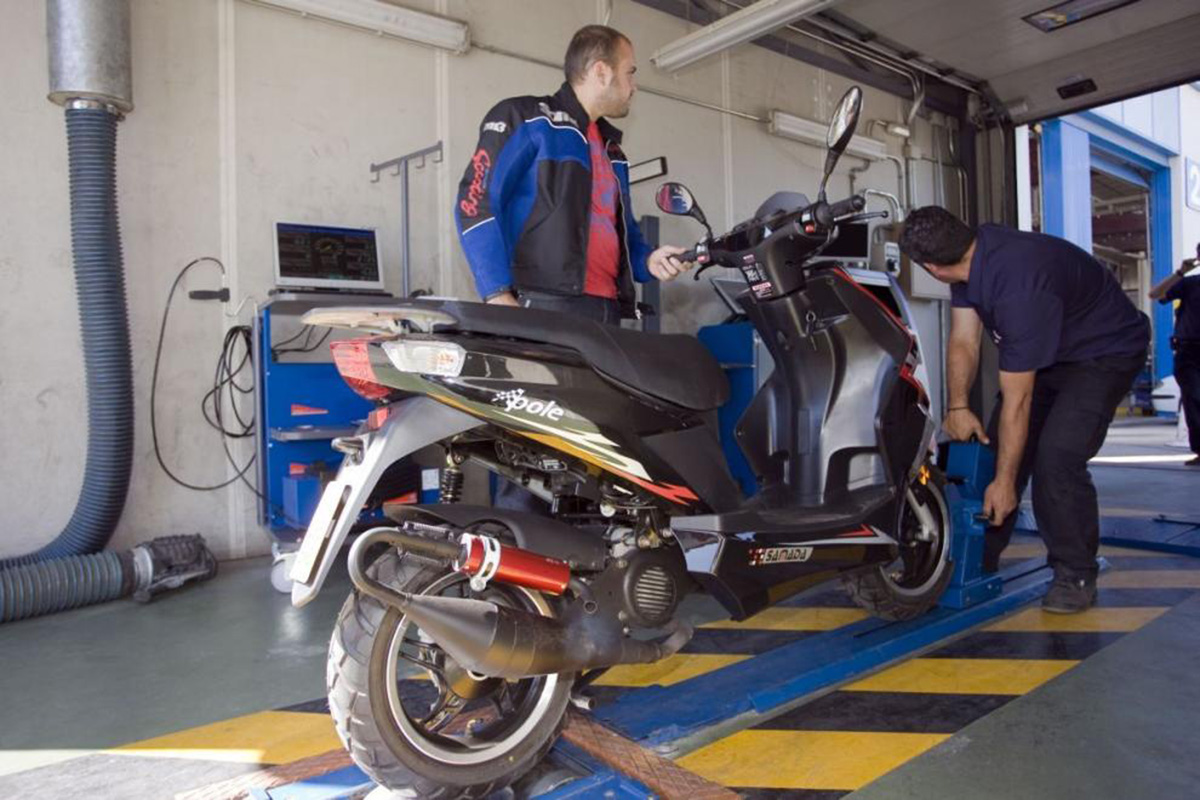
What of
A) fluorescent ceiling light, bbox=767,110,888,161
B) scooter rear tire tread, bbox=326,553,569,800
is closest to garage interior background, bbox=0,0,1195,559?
fluorescent ceiling light, bbox=767,110,888,161

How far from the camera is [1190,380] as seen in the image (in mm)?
6266

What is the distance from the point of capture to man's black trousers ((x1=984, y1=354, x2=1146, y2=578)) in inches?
108

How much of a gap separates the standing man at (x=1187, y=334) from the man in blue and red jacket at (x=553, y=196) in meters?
5.58

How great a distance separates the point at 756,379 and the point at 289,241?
8.96ft

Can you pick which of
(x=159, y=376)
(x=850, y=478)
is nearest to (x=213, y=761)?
(x=850, y=478)

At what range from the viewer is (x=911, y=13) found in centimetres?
608

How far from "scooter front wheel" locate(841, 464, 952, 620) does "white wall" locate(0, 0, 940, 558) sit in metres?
2.85

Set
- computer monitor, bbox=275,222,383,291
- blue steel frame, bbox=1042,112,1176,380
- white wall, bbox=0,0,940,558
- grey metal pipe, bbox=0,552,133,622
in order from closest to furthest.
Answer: grey metal pipe, bbox=0,552,133,622 < white wall, bbox=0,0,940,558 < computer monitor, bbox=275,222,383,291 < blue steel frame, bbox=1042,112,1176,380

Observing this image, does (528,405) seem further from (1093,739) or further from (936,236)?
(936,236)

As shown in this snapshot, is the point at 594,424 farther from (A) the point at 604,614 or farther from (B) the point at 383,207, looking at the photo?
(B) the point at 383,207

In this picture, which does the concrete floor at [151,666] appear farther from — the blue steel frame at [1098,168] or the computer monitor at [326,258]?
the blue steel frame at [1098,168]

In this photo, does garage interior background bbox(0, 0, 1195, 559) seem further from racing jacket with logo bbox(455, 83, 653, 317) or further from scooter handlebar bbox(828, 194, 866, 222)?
scooter handlebar bbox(828, 194, 866, 222)

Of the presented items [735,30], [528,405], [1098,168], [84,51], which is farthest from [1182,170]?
[528,405]

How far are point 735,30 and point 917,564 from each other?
362 centimetres
